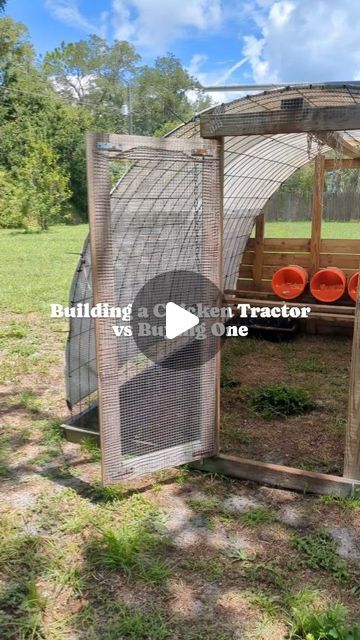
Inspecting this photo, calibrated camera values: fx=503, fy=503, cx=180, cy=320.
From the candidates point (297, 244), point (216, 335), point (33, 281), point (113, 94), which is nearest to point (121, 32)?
point (113, 94)

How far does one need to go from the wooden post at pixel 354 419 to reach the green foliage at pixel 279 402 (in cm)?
103

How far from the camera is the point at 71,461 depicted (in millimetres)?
3014

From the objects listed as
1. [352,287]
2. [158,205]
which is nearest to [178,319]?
[158,205]

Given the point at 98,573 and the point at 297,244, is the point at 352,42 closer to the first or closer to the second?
the point at 297,244

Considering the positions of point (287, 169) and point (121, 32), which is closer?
point (287, 169)

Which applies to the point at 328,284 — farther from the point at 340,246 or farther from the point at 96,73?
the point at 96,73

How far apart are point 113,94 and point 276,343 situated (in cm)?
3356

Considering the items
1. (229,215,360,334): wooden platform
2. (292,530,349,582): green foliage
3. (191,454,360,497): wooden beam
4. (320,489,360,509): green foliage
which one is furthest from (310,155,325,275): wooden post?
(292,530,349,582): green foliage

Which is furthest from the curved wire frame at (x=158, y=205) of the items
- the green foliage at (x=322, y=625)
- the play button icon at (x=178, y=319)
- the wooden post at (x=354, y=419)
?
the green foliage at (x=322, y=625)

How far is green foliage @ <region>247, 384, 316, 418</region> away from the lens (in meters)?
3.68

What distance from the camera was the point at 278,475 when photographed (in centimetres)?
271

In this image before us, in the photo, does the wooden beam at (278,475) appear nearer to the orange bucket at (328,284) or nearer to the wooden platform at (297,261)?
the wooden platform at (297,261)

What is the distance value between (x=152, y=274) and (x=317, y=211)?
129 inches

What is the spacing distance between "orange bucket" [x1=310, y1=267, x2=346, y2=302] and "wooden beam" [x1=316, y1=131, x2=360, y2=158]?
1.26m
